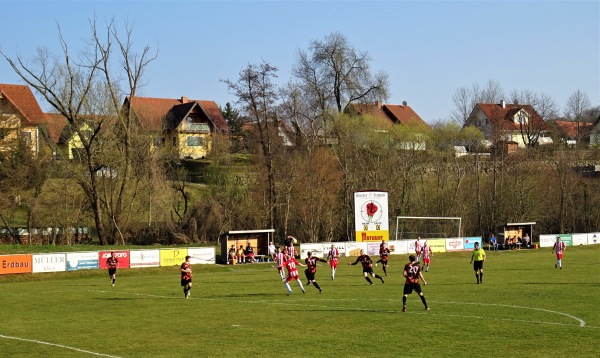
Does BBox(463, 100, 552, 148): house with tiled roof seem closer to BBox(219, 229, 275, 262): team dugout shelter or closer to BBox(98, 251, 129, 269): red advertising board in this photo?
BBox(219, 229, 275, 262): team dugout shelter

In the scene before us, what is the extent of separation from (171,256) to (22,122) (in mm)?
30933

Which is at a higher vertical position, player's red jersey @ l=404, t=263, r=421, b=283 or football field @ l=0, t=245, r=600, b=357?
player's red jersey @ l=404, t=263, r=421, b=283

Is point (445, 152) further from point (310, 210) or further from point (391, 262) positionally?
point (391, 262)

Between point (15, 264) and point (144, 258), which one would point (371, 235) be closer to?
point (144, 258)

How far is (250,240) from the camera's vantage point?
200 feet

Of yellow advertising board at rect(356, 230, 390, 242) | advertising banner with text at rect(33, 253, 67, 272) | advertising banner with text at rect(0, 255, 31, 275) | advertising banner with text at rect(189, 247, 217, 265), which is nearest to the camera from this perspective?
advertising banner with text at rect(0, 255, 31, 275)

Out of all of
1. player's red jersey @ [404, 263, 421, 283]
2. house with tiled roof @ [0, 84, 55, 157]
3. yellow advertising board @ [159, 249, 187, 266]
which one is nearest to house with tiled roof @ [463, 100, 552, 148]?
yellow advertising board @ [159, 249, 187, 266]

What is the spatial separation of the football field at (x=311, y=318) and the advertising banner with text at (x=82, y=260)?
6.77 m

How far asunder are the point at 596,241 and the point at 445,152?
22.6 m

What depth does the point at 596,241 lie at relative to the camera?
79.2 meters

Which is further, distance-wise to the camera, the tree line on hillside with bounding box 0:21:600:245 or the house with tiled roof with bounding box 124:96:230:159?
the house with tiled roof with bounding box 124:96:230:159

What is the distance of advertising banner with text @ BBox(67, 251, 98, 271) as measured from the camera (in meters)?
51.4

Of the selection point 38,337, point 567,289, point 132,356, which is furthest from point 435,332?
point 567,289

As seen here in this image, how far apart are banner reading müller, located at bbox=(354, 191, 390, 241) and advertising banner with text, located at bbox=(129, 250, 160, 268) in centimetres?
1594
